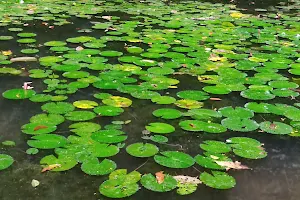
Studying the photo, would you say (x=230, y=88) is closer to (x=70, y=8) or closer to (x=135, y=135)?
(x=135, y=135)

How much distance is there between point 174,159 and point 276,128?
0.59 meters

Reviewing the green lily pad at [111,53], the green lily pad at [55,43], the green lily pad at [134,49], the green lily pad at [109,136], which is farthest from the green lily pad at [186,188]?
the green lily pad at [55,43]

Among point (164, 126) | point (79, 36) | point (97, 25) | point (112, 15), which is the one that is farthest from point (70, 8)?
point (164, 126)

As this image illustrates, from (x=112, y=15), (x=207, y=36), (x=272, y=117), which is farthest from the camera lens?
(x=112, y=15)

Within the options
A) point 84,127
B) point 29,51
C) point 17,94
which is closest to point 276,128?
point 84,127

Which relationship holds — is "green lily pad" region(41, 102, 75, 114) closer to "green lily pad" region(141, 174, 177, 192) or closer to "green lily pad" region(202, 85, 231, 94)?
"green lily pad" region(141, 174, 177, 192)

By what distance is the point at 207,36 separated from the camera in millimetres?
3611

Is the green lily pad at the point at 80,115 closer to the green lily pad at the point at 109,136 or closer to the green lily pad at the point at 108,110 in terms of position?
the green lily pad at the point at 108,110

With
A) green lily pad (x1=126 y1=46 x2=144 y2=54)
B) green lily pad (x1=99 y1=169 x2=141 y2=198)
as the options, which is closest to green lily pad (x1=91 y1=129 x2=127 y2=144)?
green lily pad (x1=99 y1=169 x2=141 y2=198)

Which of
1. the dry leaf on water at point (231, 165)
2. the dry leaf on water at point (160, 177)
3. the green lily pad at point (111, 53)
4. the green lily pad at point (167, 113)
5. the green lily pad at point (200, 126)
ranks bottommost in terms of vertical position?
the dry leaf on water at point (160, 177)

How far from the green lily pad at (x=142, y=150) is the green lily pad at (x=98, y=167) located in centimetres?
12

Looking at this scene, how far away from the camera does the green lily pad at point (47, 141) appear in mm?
1500

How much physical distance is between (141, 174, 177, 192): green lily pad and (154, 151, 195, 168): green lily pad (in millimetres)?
83

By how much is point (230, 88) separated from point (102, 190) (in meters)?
1.23
